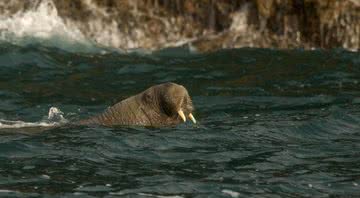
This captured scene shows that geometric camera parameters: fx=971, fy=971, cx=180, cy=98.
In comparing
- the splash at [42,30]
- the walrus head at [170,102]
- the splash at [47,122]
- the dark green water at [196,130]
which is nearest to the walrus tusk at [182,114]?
the walrus head at [170,102]

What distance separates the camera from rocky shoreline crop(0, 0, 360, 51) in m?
21.0

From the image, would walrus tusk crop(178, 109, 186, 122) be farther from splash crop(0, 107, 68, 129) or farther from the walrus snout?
splash crop(0, 107, 68, 129)

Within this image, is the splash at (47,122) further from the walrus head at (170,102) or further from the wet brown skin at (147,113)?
the walrus head at (170,102)

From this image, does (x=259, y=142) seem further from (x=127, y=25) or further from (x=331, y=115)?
(x=127, y=25)

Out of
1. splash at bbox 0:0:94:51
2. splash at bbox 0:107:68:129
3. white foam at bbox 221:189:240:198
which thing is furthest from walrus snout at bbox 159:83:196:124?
splash at bbox 0:0:94:51

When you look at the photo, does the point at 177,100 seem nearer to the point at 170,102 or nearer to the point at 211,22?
the point at 170,102

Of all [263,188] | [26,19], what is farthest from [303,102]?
[26,19]

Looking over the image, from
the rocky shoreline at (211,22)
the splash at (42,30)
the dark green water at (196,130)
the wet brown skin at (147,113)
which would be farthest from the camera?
the rocky shoreline at (211,22)

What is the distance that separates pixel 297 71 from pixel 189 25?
406cm

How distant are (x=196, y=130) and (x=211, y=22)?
30.1 ft

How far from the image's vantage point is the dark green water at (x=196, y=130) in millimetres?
9641

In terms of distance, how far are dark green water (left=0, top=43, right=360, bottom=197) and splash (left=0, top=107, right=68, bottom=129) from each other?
0.60ft

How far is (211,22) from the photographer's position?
2152cm

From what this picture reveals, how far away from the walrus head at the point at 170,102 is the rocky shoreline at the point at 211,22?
835 centimetres
